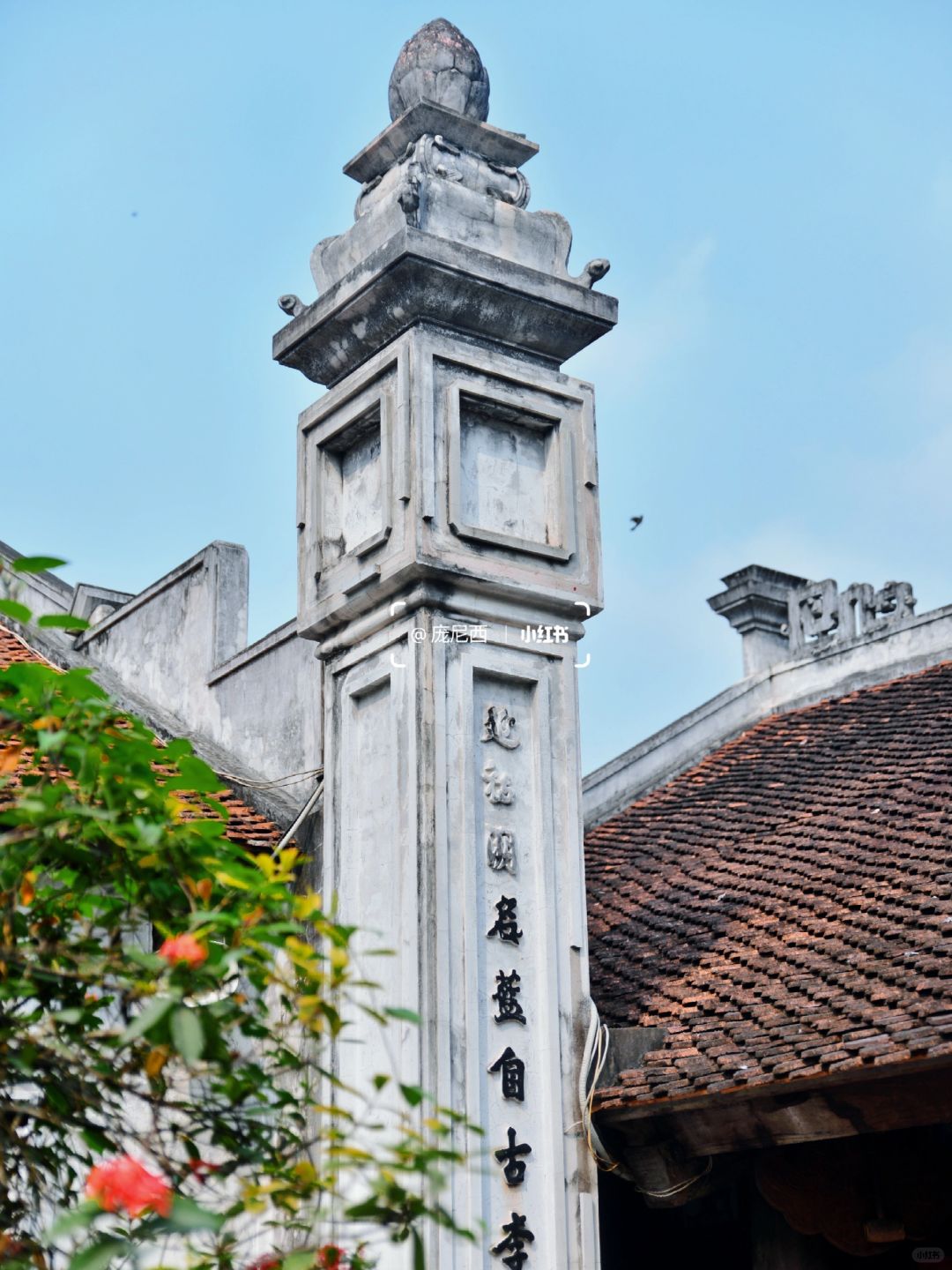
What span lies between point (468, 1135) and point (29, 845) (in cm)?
329

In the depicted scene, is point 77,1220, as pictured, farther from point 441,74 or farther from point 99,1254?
point 441,74

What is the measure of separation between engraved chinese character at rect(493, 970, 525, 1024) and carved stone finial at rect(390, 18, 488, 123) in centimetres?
395

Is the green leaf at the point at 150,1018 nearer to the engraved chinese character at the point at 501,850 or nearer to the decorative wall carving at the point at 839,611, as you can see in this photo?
the engraved chinese character at the point at 501,850

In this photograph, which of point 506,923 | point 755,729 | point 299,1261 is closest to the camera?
point 299,1261

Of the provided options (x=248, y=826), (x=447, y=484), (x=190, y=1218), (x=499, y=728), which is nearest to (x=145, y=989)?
(x=190, y=1218)

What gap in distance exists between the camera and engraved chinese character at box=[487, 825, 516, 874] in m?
7.00

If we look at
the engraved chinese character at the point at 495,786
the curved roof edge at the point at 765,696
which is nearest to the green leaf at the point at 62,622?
the engraved chinese character at the point at 495,786

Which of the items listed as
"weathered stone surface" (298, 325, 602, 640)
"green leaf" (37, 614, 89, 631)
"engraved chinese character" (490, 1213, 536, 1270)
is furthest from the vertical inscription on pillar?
"green leaf" (37, 614, 89, 631)

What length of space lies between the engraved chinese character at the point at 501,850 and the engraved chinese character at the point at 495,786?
122 millimetres

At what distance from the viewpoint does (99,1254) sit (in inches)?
111

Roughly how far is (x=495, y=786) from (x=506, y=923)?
0.57m

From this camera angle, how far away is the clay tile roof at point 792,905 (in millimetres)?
6422

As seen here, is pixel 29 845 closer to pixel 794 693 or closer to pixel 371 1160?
pixel 371 1160

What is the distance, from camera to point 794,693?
12.8 m
